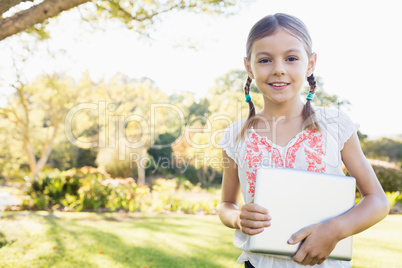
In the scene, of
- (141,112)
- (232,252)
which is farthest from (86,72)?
(232,252)

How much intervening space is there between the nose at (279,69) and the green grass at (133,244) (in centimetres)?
360

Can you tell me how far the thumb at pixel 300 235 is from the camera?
980mm

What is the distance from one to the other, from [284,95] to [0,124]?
1892 centimetres

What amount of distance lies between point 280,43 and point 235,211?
0.62 metres

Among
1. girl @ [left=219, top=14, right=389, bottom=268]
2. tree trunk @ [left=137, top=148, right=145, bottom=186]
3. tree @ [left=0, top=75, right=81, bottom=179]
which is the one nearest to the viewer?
girl @ [left=219, top=14, right=389, bottom=268]

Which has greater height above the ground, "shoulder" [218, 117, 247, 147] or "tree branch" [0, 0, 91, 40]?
"tree branch" [0, 0, 91, 40]

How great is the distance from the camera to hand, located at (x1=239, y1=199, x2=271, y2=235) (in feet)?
3.23

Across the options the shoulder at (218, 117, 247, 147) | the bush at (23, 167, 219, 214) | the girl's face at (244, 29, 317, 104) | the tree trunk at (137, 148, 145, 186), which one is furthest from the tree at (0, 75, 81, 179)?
the girl's face at (244, 29, 317, 104)

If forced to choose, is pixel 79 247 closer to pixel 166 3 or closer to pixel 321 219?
pixel 166 3

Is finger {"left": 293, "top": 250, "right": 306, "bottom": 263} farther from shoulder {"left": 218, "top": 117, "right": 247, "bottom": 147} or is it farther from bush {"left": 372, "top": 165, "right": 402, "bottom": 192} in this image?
bush {"left": 372, "top": 165, "right": 402, "bottom": 192}

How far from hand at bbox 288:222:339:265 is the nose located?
507mm

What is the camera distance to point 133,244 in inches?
204

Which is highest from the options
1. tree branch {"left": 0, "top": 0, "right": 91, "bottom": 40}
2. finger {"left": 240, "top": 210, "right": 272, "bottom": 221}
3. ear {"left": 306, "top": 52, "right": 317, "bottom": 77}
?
tree branch {"left": 0, "top": 0, "right": 91, "bottom": 40}

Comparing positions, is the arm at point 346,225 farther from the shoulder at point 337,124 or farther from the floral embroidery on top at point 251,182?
the floral embroidery on top at point 251,182
